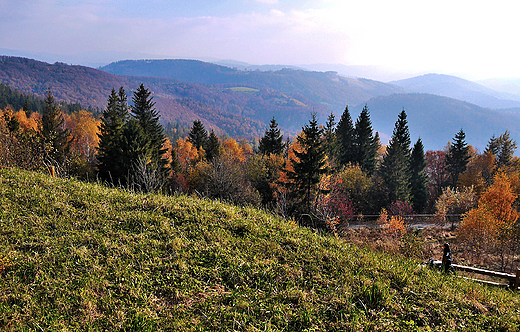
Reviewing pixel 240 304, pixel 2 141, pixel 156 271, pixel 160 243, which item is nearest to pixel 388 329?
pixel 240 304

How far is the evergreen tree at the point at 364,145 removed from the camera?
5131 cm

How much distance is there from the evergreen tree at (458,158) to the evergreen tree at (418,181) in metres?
8.93

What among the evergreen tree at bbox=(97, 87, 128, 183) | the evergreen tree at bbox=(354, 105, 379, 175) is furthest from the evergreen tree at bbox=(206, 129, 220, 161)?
the evergreen tree at bbox=(354, 105, 379, 175)

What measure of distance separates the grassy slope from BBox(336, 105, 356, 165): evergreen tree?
46.8m

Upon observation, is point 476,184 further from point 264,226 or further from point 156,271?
point 156,271

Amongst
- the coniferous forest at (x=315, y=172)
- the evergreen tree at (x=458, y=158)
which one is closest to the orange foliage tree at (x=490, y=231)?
the coniferous forest at (x=315, y=172)

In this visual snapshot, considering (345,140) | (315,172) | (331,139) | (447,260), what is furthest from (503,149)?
(447,260)

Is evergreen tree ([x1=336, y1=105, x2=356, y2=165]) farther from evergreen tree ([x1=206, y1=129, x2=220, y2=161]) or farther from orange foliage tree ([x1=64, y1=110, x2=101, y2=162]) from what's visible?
orange foliage tree ([x1=64, y1=110, x2=101, y2=162])

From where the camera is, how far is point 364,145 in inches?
2029

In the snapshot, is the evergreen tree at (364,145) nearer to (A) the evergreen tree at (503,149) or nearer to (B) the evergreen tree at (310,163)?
(B) the evergreen tree at (310,163)

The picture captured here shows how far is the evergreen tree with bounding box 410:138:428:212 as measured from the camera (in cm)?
4775

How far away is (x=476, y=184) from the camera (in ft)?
153

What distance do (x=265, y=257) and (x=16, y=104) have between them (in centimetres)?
13586

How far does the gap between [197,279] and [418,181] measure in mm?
53088
